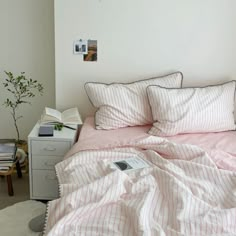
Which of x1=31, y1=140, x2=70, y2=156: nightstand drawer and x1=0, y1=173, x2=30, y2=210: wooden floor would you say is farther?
x1=0, y1=173, x2=30, y2=210: wooden floor

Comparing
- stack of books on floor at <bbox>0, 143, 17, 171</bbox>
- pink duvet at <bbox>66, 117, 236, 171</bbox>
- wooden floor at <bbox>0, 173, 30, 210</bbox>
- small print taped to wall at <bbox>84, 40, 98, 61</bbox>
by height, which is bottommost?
wooden floor at <bbox>0, 173, 30, 210</bbox>

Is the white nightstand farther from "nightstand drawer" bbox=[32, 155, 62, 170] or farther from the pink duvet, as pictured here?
the pink duvet

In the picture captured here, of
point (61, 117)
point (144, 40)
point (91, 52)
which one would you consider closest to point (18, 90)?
point (61, 117)

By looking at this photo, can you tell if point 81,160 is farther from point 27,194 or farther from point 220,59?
point 220,59

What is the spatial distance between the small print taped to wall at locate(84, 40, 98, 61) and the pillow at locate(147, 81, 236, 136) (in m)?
0.54

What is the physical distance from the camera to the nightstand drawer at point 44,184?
2.58 m

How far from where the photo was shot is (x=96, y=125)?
2.68m

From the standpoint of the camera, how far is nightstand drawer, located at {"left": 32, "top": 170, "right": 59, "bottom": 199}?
8.45 feet

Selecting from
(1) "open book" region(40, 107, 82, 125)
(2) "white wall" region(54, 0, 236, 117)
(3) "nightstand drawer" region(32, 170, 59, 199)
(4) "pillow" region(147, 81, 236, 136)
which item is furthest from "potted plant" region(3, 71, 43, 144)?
(4) "pillow" region(147, 81, 236, 136)

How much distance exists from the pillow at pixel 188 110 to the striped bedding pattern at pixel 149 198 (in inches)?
18.3

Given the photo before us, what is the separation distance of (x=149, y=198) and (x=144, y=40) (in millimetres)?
1545

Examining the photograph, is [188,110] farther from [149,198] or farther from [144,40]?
[149,198]

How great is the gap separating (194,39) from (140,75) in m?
0.50

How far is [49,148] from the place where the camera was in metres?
2.52
